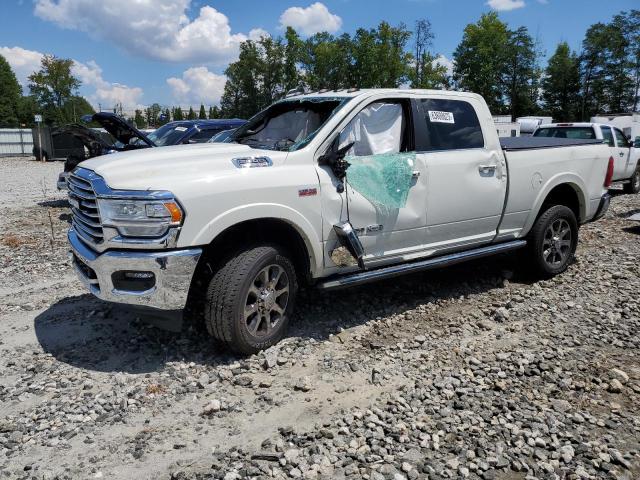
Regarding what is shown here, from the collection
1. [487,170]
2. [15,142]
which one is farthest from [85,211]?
[15,142]

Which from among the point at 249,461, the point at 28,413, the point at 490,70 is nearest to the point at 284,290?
the point at 249,461

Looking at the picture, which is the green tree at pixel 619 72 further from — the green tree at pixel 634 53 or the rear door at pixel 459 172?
the rear door at pixel 459 172

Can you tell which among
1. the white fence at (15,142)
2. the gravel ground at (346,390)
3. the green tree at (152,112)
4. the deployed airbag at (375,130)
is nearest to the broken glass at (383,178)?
the deployed airbag at (375,130)

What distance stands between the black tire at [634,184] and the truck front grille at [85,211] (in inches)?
561

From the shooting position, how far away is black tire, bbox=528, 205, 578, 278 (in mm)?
5859

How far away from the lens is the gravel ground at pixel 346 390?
2.88 m

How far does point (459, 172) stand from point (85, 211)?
326cm

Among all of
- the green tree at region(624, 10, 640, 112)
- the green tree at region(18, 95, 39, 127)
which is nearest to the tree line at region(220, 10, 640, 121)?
the green tree at region(624, 10, 640, 112)

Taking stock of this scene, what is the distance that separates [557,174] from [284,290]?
3.57 m

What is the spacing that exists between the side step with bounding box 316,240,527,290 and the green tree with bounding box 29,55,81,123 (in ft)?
251

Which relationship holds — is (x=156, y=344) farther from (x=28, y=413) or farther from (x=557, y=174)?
(x=557, y=174)

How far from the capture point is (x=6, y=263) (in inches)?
271

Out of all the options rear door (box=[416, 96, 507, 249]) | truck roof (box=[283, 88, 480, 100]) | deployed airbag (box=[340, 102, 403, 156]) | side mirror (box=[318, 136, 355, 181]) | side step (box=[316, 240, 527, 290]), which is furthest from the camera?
rear door (box=[416, 96, 507, 249])

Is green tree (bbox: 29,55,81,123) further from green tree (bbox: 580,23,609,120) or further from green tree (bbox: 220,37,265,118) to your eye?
green tree (bbox: 580,23,609,120)
